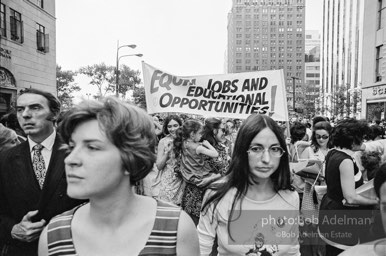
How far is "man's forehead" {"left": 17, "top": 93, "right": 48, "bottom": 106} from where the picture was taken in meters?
2.96

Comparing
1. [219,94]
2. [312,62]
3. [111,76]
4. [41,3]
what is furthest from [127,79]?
[312,62]

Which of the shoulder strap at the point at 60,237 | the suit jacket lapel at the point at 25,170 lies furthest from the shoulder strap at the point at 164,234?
the suit jacket lapel at the point at 25,170

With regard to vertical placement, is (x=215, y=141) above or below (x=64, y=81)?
below

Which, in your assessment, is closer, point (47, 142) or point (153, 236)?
point (153, 236)

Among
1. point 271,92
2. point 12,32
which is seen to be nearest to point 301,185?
point 271,92

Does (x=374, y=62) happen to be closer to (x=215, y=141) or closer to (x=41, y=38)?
(x=41, y=38)

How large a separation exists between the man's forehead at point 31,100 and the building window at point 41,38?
2297cm

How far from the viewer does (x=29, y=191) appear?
2.58 m

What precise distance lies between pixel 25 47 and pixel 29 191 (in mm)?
21937

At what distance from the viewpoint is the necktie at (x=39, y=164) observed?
2703 mm

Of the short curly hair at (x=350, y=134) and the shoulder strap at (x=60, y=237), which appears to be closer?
the shoulder strap at (x=60, y=237)

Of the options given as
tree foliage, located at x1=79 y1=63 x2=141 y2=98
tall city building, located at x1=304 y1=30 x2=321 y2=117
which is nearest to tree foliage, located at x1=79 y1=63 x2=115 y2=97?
tree foliage, located at x1=79 y1=63 x2=141 y2=98

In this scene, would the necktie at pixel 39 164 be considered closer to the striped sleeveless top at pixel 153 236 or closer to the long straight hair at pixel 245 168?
the striped sleeveless top at pixel 153 236

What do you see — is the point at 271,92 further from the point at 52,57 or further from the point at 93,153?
the point at 52,57
